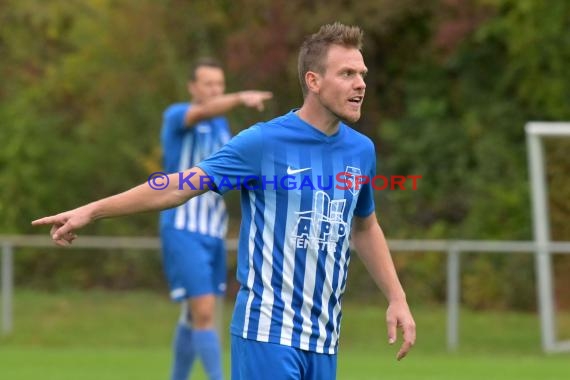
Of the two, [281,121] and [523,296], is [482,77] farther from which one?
[281,121]

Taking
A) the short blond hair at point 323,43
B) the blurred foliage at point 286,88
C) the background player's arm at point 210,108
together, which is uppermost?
the blurred foliage at point 286,88

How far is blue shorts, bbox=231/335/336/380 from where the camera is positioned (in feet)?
14.6

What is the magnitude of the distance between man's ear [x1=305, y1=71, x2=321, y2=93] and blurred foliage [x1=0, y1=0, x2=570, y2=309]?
10.9 meters

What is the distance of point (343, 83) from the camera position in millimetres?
4535

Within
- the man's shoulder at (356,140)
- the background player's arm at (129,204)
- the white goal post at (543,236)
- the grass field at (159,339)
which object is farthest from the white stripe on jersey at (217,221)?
the white goal post at (543,236)

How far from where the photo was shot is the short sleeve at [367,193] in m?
4.78

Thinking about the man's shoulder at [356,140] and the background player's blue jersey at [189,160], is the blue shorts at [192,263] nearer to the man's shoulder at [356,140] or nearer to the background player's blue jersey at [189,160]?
the background player's blue jersey at [189,160]

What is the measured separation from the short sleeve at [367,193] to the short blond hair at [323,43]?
1.25ft

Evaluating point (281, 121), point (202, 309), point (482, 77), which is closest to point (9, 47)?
point (482, 77)

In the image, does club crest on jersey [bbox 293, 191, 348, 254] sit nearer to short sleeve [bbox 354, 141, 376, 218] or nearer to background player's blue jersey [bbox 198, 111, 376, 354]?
background player's blue jersey [bbox 198, 111, 376, 354]

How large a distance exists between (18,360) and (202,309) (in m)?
3.64

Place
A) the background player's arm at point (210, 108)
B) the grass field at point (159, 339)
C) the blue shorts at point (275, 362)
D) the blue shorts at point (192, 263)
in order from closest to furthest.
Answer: the blue shorts at point (275, 362), the background player's arm at point (210, 108), the blue shorts at point (192, 263), the grass field at point (159, 339)

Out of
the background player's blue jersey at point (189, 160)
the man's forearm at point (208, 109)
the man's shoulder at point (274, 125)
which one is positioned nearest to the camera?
the man's shoulder at point (274, 125)

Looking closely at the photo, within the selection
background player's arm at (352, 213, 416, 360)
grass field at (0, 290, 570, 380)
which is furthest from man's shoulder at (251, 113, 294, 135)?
grass field at (0, 290, 570, 380)
